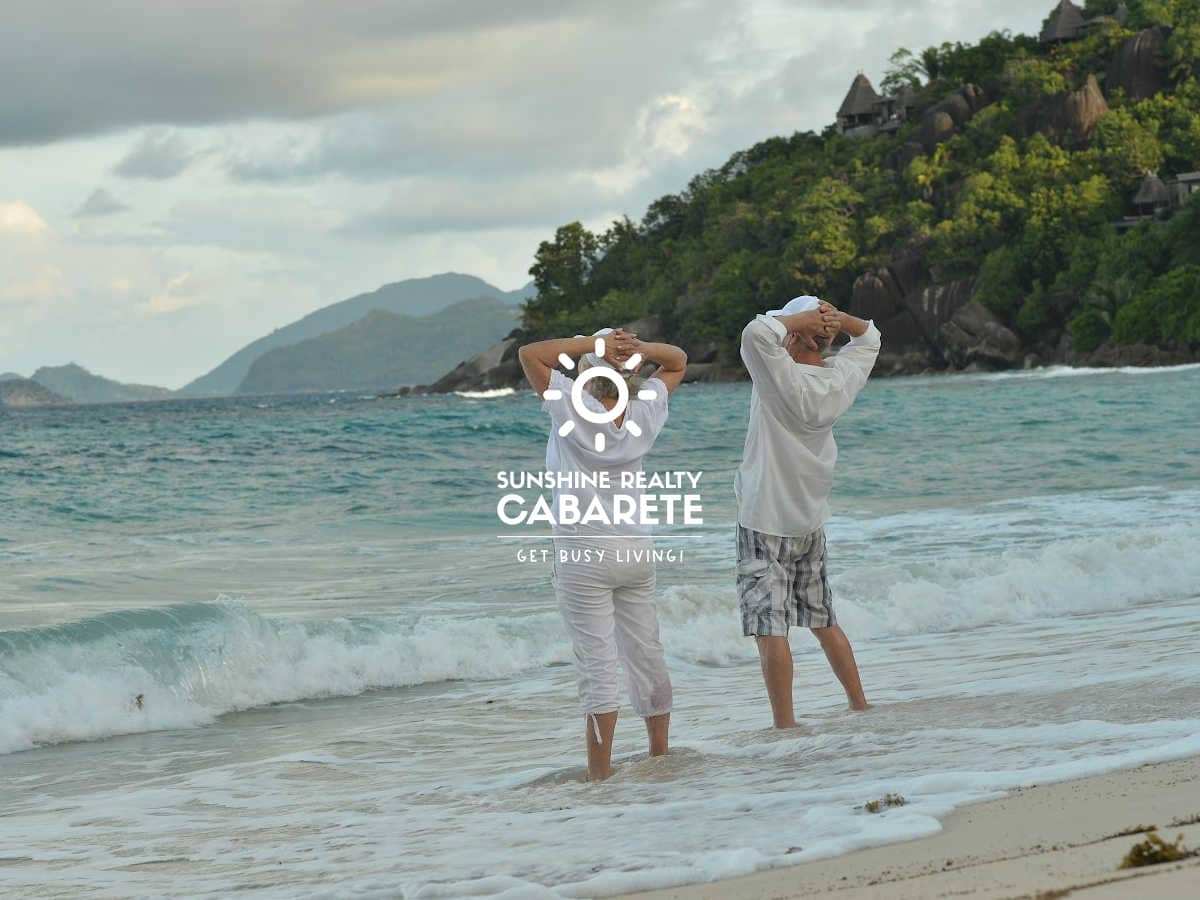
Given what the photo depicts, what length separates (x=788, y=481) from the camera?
521 cm

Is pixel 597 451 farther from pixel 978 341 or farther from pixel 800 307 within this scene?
pixel 978 341

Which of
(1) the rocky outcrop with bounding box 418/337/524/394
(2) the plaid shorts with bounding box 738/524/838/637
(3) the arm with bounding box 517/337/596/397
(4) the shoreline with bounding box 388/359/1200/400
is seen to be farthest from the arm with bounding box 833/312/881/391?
(1) the rocky outcrop with bounding box 418/337/524/394

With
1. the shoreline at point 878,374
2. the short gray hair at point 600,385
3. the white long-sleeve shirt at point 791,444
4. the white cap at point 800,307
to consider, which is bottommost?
the white long-sleeve shirt at point 791,444

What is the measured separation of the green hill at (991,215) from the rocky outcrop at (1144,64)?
128 mm

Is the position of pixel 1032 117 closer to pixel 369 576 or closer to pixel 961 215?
pixel 961 215

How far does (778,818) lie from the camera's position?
3.91 metres

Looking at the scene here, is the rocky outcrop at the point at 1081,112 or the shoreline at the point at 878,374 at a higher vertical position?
the rocky outcrop at the point at 1081,112

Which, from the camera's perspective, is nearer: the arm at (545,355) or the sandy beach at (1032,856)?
the sandy beach at (1032,856)

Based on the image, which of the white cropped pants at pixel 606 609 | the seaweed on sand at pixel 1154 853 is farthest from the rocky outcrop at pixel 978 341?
the seaweed on sand at pixel 1154 853

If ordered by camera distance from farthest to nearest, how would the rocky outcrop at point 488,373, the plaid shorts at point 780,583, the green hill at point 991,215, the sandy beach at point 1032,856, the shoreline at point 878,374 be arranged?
the rocky outcrop at point 488,373 → the green hill at point 991,215 → the shoreline at point 878,374 → the plaid shorts at point 780,583 → the sandy beach at point 1032,856

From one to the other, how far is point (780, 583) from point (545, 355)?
1344 mm

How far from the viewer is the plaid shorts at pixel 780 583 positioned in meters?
5.20

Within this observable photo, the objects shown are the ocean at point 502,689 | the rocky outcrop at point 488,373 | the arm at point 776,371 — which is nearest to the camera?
the ocean at point 502,689

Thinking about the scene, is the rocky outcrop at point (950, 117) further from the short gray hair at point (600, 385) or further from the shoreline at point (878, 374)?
the short gray hair at point (600, 385)
